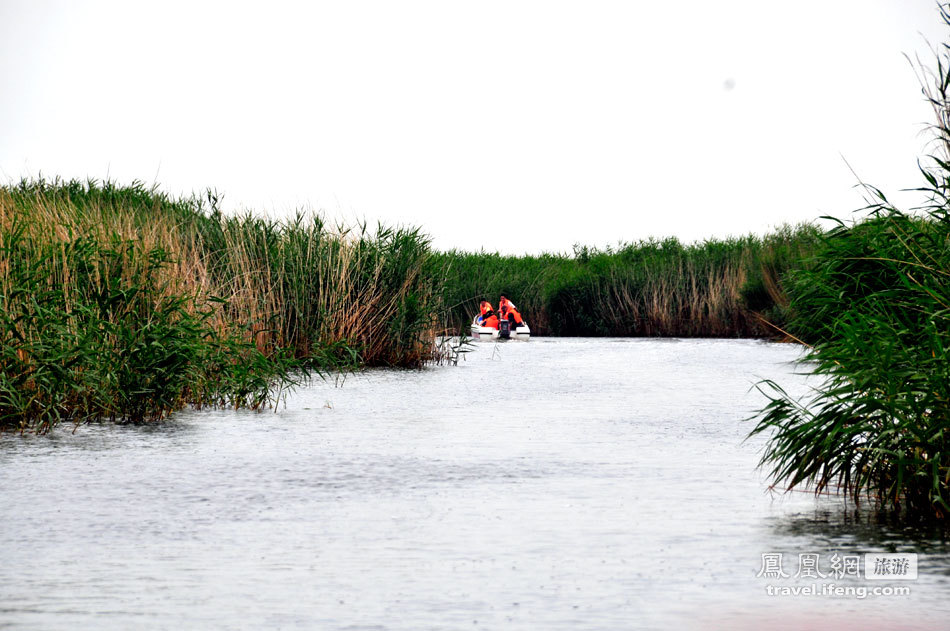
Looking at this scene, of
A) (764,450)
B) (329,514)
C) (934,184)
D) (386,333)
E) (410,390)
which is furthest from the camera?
(386,333)

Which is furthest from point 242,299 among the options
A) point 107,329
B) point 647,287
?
point 647,287

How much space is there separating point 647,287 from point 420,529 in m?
25.7

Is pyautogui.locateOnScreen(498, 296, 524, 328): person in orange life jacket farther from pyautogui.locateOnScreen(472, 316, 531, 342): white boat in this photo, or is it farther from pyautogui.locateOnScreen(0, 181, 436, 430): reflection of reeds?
pyautogui.locateOnScreen(0, 181, 436, 430): reflection of reeds

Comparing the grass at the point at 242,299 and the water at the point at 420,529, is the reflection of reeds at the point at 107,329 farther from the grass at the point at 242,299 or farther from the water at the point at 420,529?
the water at the point at 420,529

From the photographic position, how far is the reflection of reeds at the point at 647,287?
28922 millimetres

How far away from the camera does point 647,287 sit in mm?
30375

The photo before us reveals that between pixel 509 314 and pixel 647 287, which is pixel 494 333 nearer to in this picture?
pixel 509 314

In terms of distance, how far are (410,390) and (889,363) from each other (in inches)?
320

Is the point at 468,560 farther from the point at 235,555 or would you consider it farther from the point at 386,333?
the point at 386,333

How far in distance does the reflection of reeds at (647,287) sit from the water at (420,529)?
1951 centimetres

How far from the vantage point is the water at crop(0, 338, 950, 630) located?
3.76 meters

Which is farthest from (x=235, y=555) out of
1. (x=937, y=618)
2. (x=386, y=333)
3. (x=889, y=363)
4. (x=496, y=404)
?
(x=386, y=333)

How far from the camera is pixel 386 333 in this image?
1684 centimetres

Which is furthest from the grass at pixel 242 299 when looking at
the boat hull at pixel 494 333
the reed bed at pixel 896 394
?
the reed bed at pixel 896 394
